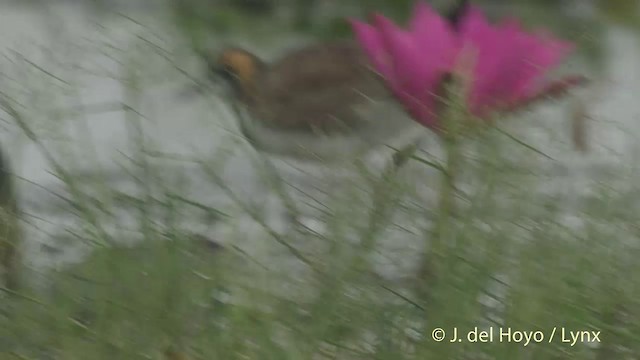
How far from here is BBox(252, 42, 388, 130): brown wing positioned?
0.71 metres

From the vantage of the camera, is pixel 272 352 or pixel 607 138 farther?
pixel 607 138

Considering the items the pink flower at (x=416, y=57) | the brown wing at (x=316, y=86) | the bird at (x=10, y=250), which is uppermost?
the pink flower at (x=416, y=57)

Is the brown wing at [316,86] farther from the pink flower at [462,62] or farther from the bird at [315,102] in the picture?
the pink flower at [462,62]

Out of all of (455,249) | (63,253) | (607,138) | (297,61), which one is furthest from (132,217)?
(297,61)

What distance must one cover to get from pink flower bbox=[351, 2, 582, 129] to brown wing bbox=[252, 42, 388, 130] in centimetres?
10

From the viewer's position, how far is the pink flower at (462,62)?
1.67 ft

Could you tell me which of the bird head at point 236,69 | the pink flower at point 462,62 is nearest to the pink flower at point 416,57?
the pink flower at point 462,62

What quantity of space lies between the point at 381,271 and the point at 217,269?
7 centimetres

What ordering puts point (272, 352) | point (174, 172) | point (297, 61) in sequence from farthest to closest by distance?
point (297, 61)
point (174, 172)
point (272, 352)

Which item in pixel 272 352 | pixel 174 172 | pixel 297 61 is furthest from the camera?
pixel 297 61

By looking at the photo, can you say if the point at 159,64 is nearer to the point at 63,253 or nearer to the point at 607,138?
the point at 63,253

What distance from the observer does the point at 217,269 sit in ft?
1.50

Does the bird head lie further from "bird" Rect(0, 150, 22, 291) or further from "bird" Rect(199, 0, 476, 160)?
"bird" Rect(0, 150, 22, 291)

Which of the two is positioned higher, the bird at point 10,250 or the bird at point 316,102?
the bird at point 316,102
